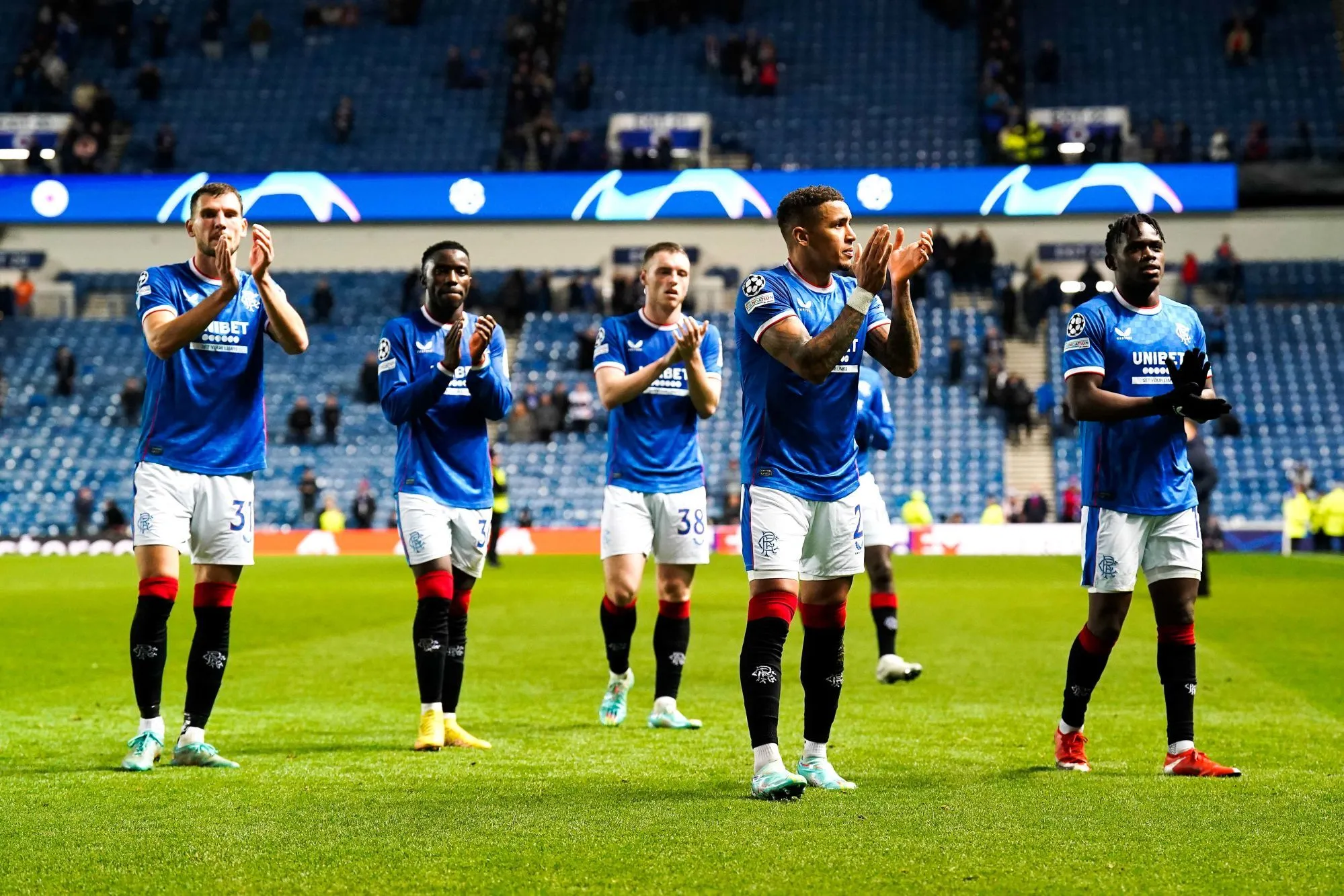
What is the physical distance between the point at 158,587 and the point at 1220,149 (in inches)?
1230

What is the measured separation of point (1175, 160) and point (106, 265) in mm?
25238

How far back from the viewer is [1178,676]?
650 cm

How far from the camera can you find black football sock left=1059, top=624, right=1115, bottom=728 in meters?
6.53

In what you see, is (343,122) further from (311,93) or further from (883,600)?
(883,600)

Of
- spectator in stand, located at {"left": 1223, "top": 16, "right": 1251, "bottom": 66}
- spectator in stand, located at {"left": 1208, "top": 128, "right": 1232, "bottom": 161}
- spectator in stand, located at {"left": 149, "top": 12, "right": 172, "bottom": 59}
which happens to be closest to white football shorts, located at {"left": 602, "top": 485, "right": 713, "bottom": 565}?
spectator in stand, located at {"left": 1208, "top": 128, "right": 1232, "bottom": 161}

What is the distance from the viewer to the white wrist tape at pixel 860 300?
216 inches

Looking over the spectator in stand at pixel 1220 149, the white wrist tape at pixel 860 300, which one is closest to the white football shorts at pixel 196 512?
the white wrist tape at pixel 860 300

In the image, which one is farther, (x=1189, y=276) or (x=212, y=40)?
(x=212, y=40)

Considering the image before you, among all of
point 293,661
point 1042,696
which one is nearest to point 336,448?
point 293,661

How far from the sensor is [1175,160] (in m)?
33.5

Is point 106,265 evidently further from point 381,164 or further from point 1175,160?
point 1175,160

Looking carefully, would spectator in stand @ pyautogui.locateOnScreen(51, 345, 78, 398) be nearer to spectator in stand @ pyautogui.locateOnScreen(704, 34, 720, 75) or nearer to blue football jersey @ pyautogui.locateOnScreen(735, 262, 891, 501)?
spectator in stand @ pyautogui.locateOnScreen(704, 34, 720, 75)

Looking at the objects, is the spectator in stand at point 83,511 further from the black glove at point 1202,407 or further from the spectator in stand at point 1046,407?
the black glove at point 1202,407

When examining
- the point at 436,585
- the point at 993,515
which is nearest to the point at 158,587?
the point at 436,585
